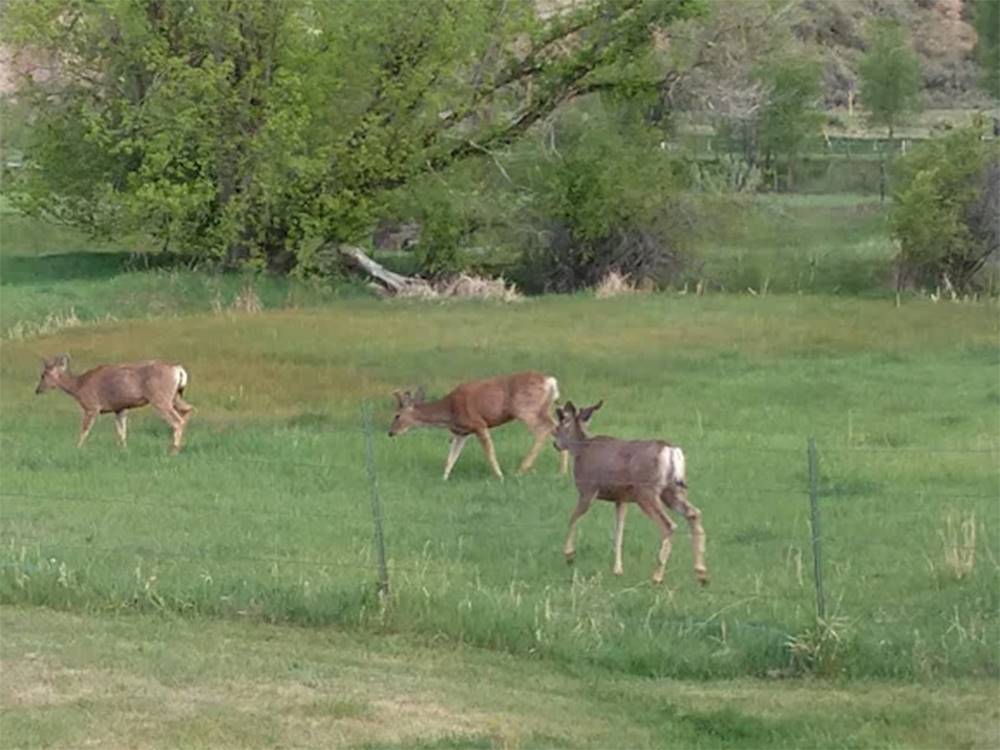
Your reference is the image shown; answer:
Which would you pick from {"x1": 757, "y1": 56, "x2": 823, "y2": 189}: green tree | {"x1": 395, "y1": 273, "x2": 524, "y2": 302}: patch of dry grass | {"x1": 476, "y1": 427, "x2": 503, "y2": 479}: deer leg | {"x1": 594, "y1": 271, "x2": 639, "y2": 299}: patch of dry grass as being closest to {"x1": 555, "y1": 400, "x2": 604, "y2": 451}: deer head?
{"x1": 476, "y1": 427, "x2": 503, "y2": 479}: deer leg

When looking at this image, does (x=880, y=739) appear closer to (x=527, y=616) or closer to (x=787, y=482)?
(x=527, y=616)

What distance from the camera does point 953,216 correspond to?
38625 millimetres

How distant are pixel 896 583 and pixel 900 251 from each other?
28194mm

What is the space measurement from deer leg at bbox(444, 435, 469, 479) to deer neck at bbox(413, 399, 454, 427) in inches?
7.4

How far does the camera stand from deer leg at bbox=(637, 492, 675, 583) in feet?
42.3

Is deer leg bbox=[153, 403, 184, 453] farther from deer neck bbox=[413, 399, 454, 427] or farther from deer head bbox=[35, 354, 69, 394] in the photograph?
deer neck bbox=[413, 399, 454, 427]

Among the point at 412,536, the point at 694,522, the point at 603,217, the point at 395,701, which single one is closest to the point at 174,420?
the point at 412,536

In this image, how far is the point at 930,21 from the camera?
259ft

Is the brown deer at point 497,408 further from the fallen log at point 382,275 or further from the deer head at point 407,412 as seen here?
the fallen log at point 382,275

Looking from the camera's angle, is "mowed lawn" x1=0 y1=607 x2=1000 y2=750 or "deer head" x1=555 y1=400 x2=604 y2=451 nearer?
"mowed lawn" x1=0 y1=607 x2=1000 y2=750

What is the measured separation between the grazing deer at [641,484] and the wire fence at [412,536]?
16.2 inches

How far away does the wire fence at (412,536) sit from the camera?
1283 cm

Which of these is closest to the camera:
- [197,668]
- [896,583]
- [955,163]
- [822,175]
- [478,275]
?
[197,668]

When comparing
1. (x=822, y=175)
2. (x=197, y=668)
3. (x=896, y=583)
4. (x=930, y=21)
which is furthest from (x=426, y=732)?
(x=930, y=21)
